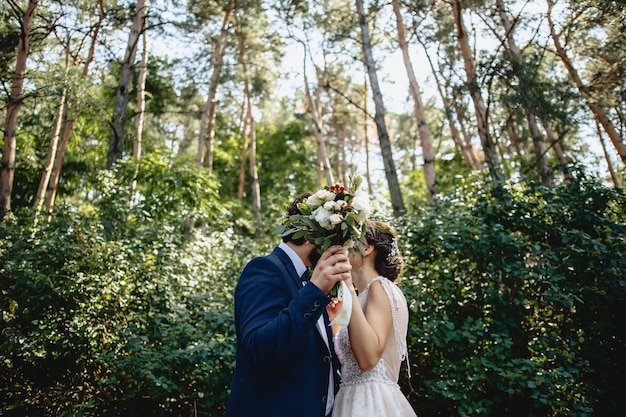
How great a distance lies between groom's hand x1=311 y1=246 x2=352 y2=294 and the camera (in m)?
1.72

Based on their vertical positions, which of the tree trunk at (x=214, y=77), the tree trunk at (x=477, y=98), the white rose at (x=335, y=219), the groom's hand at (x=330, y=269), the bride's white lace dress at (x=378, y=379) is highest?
the tree trunk at (x=214, y=77)

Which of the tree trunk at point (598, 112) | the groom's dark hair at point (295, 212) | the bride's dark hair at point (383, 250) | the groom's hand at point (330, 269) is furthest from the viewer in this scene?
the tree trunk at point (598, 112)

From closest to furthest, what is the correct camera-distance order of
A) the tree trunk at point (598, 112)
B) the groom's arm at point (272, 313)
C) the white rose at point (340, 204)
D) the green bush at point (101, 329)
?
1. the groom's arm at point (272, 313)
2. the white rose at point (340, 204)
3. the green bush at point (101, 329)
4. the tree trunk at point (598, 112)

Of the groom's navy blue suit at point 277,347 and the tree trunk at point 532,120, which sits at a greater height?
the tree trunk at point 532,120

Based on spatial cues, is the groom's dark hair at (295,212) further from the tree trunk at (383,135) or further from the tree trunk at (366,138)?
the tree trunk at (366,138)

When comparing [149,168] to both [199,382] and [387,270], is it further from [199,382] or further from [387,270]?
[387,270]

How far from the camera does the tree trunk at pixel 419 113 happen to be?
9.84m

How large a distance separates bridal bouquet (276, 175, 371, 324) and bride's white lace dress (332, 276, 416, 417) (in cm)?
46

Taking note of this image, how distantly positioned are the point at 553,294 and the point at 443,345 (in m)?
1.25

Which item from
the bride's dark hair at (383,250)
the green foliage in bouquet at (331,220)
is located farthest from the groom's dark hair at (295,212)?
the bride's dark hair at (383,250)

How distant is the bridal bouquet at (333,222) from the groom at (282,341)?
0.10 meters

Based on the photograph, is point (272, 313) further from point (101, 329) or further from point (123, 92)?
point (123, 92)

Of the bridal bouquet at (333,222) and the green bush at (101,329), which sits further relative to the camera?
the green bush at (101,329)

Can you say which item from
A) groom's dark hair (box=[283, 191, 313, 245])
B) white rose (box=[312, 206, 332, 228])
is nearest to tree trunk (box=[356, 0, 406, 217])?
groom's dark hair (box=[283, 191, 313, 245])
